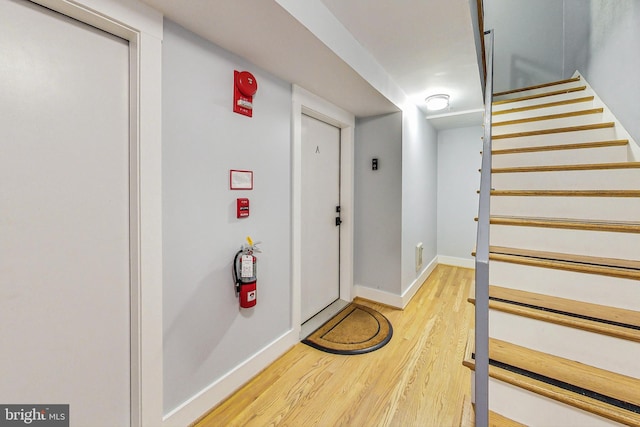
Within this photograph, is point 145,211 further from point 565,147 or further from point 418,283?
point 418,283

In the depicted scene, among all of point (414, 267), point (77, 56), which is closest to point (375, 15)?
point (77, 56)

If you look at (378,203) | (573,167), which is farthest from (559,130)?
(378,203)

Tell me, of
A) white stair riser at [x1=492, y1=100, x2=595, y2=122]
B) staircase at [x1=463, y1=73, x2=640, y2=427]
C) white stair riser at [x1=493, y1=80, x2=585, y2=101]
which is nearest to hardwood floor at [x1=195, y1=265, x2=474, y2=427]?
staircase at [x1=463, y1=73, x2=640, y2=427]

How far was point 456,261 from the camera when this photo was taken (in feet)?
14.2

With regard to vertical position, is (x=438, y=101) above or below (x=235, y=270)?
above

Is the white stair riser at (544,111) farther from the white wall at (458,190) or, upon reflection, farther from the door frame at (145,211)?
the door frame at (145,211)

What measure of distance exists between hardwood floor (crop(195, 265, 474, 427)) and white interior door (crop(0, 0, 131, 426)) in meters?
0.69

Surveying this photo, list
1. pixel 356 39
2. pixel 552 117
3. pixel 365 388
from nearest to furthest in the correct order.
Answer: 1. pixel 365 388
2. pixel 356 39
3. pixel 552 117

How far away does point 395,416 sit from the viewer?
1513 millimetres

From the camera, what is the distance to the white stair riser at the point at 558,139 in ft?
6.97

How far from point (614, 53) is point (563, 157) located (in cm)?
94

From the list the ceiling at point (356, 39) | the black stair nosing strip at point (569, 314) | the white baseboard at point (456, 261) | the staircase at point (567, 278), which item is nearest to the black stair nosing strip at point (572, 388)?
the staircase at point (567, 278)

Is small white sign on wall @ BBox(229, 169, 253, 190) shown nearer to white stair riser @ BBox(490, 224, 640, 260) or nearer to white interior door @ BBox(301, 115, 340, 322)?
white interior door @ BBox(301, 115, 340, 322)

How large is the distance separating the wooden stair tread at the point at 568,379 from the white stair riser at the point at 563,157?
156 cm
